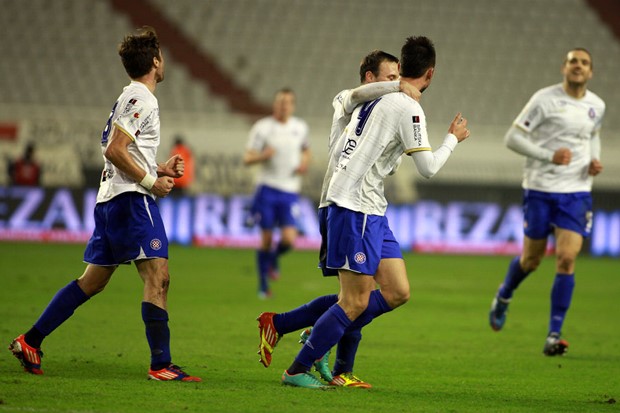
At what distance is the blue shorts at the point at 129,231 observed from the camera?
20.7 ft

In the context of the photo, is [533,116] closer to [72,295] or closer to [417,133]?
[417,133]

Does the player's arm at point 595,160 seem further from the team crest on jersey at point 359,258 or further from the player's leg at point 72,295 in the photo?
the player's leg at point 72,295

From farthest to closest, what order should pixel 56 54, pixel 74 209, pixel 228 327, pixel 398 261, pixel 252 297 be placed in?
1. pixel 56 54
2. pixel 74 209
3. pixel 252 297
4. pixel 228 327
5. pixel 398 261

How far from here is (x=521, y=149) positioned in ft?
30.1

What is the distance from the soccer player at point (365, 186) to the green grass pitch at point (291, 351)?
37cm

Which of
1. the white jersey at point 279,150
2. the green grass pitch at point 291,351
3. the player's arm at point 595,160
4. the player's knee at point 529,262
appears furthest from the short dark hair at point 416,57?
the white jersey at point 279,150

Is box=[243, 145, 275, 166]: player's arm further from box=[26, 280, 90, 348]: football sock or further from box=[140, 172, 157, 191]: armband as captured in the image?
box=[140, 172, 157, 191]: armband

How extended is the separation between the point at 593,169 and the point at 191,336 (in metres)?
3.70

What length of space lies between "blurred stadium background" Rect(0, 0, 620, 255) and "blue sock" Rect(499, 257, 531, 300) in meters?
10.1

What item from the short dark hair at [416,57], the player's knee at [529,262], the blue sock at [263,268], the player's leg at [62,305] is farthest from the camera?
the blue sock at [263,268]

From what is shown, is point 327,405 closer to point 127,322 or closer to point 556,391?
point 556,391

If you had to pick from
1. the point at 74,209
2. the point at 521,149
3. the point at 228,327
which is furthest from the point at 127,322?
the point at 74,209

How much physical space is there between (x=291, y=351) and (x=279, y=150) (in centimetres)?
567

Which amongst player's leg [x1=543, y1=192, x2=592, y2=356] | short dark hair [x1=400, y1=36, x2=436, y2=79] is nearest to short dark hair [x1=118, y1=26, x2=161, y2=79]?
short dark hair [x1=400, y1=36, x2=436, y2=79]
